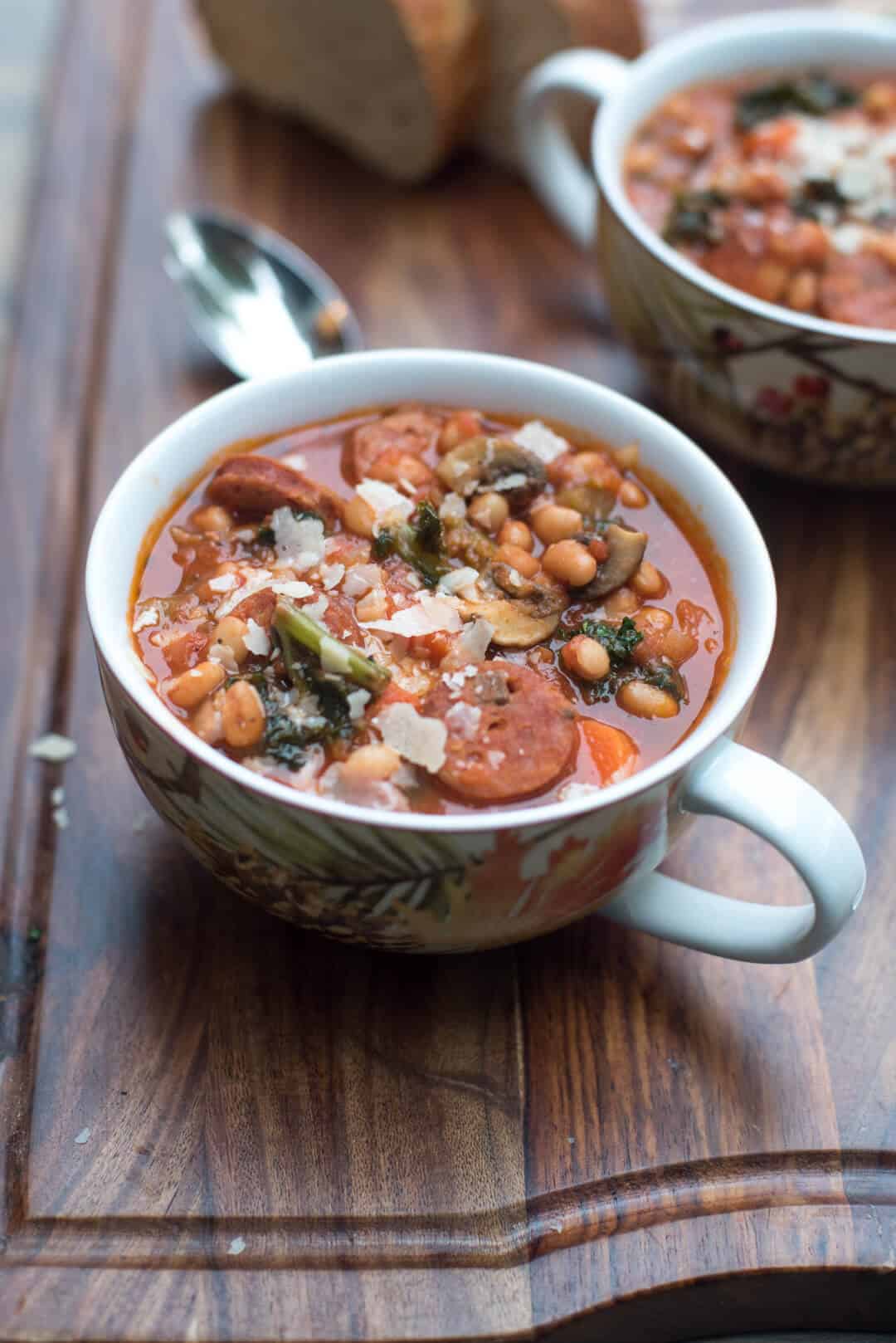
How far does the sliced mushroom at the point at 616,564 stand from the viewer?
6.45 ft

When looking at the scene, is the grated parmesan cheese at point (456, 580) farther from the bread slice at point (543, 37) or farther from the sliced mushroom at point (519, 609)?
the bread slice at point (543, 37)

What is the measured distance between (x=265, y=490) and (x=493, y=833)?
2.32 ft

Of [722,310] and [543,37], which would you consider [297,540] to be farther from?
[543,37]

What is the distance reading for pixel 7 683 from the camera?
2.23 m

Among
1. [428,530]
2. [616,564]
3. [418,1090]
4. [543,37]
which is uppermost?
[543,37]

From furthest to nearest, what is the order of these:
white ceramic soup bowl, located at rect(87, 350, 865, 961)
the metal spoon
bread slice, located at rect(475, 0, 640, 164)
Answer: bread slice, located at rect(475, 0, 640, 164)
the metal spoon
white ceramic soup bowl, located at rect(87, 350, 865, 961)

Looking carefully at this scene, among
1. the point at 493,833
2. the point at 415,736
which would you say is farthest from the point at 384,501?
the point at 493,833

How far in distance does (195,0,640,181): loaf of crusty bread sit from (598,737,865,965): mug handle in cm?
191

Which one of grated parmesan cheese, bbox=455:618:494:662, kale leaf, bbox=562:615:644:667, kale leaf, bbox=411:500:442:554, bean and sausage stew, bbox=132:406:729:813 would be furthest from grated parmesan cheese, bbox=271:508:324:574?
kale leaf, bbox=562:615:644:667

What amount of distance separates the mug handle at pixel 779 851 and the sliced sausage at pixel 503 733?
0.58ft

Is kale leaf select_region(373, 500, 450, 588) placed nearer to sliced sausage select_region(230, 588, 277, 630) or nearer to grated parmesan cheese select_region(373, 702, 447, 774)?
sliced sausage select_region(230, 588, 277, 630)

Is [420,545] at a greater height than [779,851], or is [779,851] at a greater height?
[420,545]

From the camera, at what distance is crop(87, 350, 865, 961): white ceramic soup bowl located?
5.18 feet

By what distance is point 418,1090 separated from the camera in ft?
5.95
